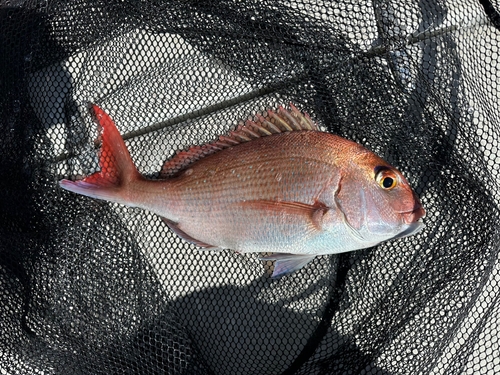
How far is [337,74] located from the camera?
79.4 inches

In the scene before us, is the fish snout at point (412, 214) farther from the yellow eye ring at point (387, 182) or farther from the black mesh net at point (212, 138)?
the black mesh net at point (212, 138)

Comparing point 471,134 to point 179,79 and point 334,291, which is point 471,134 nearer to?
point 334,291

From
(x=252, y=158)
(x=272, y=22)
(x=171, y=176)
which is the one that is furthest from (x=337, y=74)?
(x=171, y=176)

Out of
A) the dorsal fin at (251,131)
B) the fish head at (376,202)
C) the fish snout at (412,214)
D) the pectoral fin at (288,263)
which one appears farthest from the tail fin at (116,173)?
the fish snout at (412,214)

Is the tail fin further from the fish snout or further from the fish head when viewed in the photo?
the fish snout

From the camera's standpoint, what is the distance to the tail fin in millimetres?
1749

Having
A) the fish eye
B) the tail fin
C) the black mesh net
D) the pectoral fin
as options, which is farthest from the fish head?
the tail fin

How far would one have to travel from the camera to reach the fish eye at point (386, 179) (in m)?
1.54

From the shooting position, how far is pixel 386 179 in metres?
1.54

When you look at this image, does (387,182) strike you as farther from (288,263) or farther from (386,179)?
(288,263)

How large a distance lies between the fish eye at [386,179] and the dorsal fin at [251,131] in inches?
14.1

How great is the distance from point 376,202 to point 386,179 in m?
0.10

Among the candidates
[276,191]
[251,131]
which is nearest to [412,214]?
[276,191]

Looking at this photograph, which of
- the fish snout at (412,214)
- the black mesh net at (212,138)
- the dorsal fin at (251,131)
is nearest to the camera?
the fish snout at (412,214)
